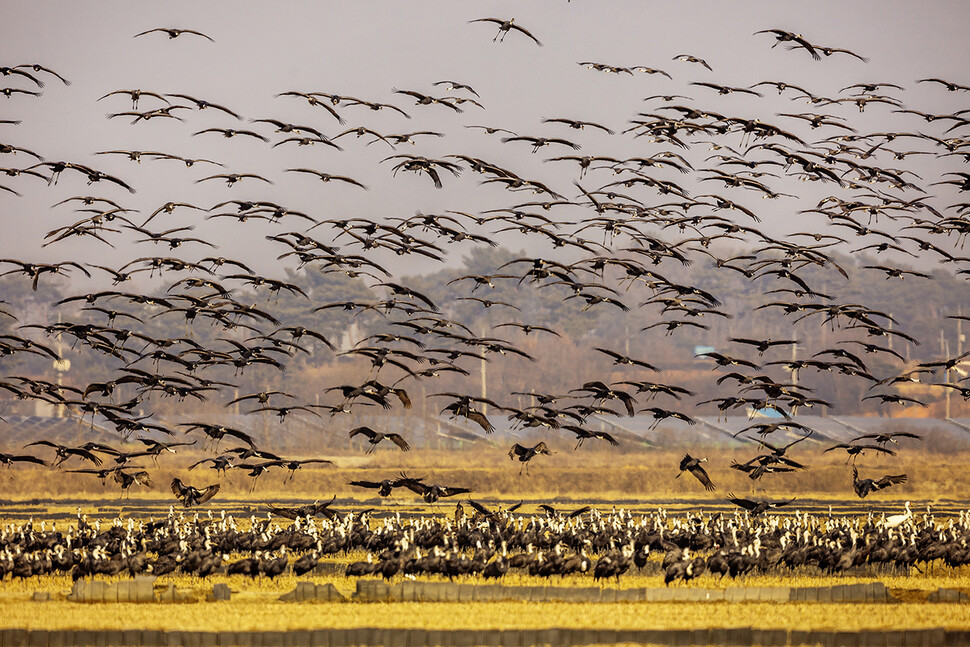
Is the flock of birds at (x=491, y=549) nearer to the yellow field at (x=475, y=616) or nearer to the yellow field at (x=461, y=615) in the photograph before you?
the yellow field at (x=461, y=615)

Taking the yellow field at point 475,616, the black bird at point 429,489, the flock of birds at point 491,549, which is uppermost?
the black bird at point 429,489

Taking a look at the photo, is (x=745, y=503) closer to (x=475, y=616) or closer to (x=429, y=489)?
(x=429, y=489)

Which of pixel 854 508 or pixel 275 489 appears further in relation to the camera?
pixel 275 489

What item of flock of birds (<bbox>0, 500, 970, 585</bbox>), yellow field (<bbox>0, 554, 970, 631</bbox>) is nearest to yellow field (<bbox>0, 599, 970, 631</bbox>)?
yellow field (<bbox>0, 554, 970, 631</bbox>)

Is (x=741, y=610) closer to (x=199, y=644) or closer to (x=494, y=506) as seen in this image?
(x=199, y=644)

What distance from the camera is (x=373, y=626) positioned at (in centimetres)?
2352

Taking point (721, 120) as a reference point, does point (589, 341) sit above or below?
above

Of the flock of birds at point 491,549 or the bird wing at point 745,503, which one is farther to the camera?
Answer: the bird wing at point 745,503

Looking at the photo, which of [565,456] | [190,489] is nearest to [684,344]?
[565,456]

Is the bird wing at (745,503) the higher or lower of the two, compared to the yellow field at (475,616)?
higher

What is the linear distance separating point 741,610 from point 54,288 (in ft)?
469

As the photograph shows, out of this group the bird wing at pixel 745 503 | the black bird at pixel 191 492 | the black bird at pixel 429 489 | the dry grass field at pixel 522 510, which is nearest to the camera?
the dry grass field at pixel 522 510

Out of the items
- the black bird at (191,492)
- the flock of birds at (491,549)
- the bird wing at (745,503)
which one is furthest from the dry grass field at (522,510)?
the black bird at (191,492)

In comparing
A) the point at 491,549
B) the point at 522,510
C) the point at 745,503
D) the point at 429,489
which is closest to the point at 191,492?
the point at 429,489
